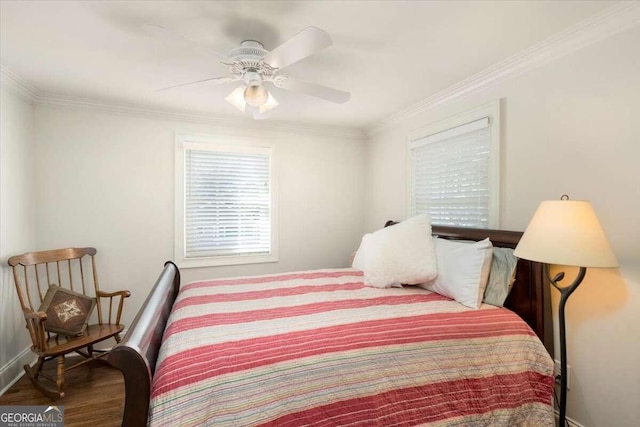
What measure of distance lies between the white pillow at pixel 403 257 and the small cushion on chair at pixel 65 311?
7.90ft

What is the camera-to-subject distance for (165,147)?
3168 millimetres

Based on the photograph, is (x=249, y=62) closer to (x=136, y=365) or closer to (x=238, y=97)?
(x=238, y=97)

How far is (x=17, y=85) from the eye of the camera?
7.97ft

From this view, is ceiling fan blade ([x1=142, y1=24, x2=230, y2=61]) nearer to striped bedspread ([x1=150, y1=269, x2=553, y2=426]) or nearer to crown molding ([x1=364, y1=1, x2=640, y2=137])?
striped bedspread ([x1=150, y1=269, x2=553, y2=426])

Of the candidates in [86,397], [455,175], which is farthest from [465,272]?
[86,397]

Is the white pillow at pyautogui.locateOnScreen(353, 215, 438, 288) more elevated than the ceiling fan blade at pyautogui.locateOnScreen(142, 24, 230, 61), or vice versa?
the ceiling fan blade at pyautogui.locateOnScreen(142, 24, 230, 61)

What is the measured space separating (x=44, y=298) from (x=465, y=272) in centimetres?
326

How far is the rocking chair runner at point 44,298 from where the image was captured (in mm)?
2230

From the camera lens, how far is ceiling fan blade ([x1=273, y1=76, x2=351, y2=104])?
6.08 feet

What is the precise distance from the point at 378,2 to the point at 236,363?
72.6 inches

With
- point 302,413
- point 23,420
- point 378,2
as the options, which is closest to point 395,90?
point 378,2

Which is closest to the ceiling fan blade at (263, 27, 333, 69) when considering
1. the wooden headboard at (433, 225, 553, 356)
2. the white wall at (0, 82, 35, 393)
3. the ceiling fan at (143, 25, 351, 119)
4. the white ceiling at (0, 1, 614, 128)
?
the ceiling fan at (143, 25, 351, 119)

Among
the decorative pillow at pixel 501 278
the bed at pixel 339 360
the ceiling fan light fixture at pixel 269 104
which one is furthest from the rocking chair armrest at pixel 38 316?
the decorative pillow at pixel 501 278

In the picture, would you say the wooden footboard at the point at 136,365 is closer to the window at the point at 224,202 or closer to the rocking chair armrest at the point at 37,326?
the rocking chair armrest at the point at 37,326
